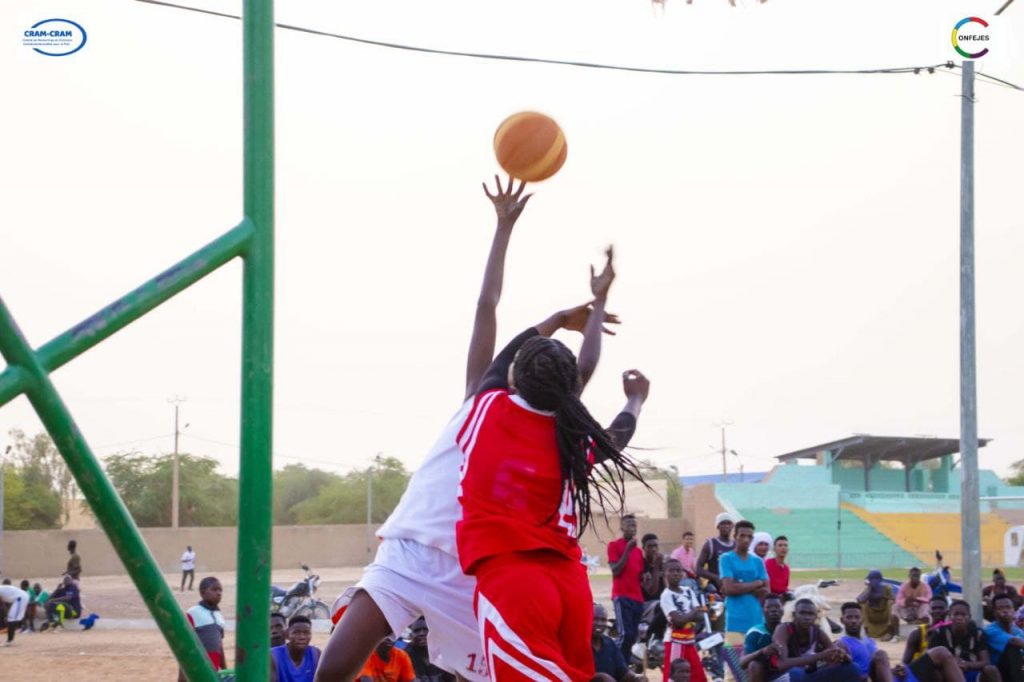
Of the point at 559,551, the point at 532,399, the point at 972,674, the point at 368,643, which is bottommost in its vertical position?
the point at 972,674

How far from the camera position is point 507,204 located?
3406 mm

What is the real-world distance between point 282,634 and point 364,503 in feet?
186

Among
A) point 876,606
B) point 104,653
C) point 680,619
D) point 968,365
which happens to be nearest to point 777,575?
point 680,619

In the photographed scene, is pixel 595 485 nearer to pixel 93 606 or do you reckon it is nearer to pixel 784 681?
pixel 784 681

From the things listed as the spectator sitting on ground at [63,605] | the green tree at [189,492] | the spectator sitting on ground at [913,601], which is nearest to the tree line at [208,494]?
the green tree at [189,492]

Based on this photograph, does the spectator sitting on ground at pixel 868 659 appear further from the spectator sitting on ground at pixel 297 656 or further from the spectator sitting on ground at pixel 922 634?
the spectator sitting on ground at pixel 297 656

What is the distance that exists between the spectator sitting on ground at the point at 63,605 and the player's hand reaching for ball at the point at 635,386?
22.3m

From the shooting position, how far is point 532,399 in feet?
10.9

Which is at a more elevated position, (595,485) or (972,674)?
(595,485)

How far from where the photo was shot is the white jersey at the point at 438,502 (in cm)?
351

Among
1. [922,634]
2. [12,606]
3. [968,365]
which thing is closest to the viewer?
[922,634]

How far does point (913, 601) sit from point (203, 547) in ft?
102

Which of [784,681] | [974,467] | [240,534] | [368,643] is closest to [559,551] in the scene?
[368,643]

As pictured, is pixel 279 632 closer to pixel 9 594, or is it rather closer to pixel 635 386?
pixel 635 386
